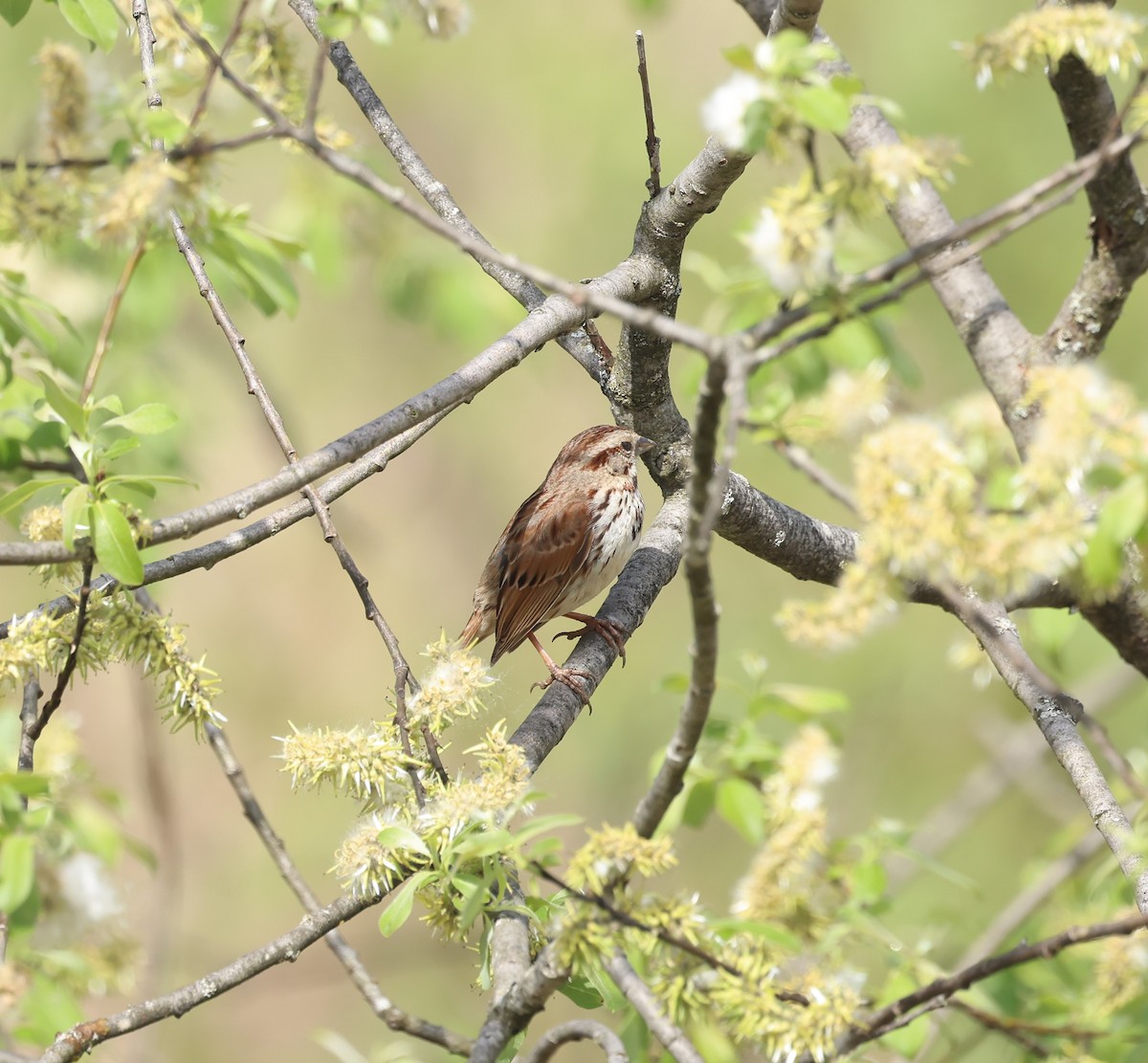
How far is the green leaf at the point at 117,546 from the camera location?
1555mm

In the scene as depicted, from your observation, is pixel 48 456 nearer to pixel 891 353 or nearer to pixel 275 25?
pixel 275 25

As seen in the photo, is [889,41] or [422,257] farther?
[889,41]

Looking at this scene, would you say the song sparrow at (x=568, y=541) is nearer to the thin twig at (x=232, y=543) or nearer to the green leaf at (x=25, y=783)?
the thin twig at (x=232, y=543)

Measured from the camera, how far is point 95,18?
224 cm

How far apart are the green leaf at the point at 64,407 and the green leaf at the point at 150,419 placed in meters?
0.13

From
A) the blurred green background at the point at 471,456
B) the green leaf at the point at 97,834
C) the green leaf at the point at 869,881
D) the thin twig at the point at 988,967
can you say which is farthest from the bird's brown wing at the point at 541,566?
the thin twig at the point at 988,967

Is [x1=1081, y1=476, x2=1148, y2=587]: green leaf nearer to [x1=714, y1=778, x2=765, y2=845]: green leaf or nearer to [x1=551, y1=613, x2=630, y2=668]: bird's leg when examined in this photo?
[x1=714, y1=778, x2=765, y2=845]: green leaf

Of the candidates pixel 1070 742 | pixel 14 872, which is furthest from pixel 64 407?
pixel 1070 742

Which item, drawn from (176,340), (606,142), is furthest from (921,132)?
(176,340)

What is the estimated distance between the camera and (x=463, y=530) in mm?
8953

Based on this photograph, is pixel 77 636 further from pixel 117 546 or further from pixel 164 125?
pixel 164 125

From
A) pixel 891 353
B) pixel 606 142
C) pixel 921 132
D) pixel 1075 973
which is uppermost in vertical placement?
pixel 606 142

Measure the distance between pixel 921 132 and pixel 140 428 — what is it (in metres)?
5.85

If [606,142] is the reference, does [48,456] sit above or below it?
below
